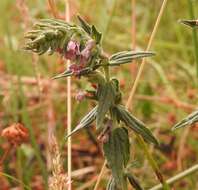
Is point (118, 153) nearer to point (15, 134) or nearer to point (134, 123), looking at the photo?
point (134, 123)

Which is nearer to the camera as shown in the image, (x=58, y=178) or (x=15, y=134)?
(x=58, y=178)

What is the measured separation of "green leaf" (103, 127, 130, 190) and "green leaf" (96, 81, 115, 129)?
75mm

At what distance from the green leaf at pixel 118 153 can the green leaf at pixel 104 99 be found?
7 centimetres

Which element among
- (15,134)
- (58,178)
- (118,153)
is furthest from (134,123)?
(15,134)

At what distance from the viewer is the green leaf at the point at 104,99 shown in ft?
3.67

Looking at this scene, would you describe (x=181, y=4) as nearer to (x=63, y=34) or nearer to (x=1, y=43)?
(x=1, y=43)

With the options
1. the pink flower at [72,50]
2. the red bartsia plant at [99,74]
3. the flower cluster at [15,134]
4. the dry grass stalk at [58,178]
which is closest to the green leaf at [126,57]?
the red bartsia plant at [99,74]

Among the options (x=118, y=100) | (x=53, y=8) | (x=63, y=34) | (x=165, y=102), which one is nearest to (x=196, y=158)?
(x=165, y=102)

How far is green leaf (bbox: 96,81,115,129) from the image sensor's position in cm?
112

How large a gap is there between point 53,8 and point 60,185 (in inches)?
24.3

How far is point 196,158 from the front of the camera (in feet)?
7.15

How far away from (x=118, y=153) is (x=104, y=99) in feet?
0.40

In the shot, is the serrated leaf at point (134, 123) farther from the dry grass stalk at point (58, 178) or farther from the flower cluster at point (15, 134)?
the flower cluster at point (15, 134)

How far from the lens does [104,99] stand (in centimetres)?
114
